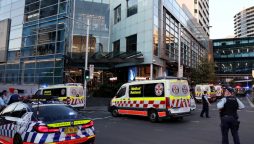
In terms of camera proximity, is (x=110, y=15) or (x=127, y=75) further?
(x=110, y=15)

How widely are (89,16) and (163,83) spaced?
86.1 feet

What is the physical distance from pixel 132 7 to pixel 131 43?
4.89 m

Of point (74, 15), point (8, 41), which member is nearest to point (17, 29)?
point (8, 41)

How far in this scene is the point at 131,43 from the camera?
1469 inches

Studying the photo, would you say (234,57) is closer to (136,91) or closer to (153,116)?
(136,91)

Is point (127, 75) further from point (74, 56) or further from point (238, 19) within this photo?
point (238, 19)

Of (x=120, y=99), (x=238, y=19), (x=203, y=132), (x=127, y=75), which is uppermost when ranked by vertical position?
(x=238, y=19)

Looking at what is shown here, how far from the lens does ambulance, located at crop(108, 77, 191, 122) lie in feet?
45.5

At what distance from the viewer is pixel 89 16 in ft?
125

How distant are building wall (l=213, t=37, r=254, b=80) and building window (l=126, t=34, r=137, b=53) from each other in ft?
203

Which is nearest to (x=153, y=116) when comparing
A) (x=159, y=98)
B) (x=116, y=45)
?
(x=159, y=98)

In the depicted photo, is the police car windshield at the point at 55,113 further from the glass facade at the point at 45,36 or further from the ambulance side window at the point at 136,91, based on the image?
the glass facade at the point at 45,36

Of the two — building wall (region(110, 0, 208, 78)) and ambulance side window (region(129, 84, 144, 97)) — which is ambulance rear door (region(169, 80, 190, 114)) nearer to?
ambulance side window (region(129, 84, 144, 97))

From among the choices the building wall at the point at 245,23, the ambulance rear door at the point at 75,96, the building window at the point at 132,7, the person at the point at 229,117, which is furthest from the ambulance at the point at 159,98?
the building wall at the point at 245,23
